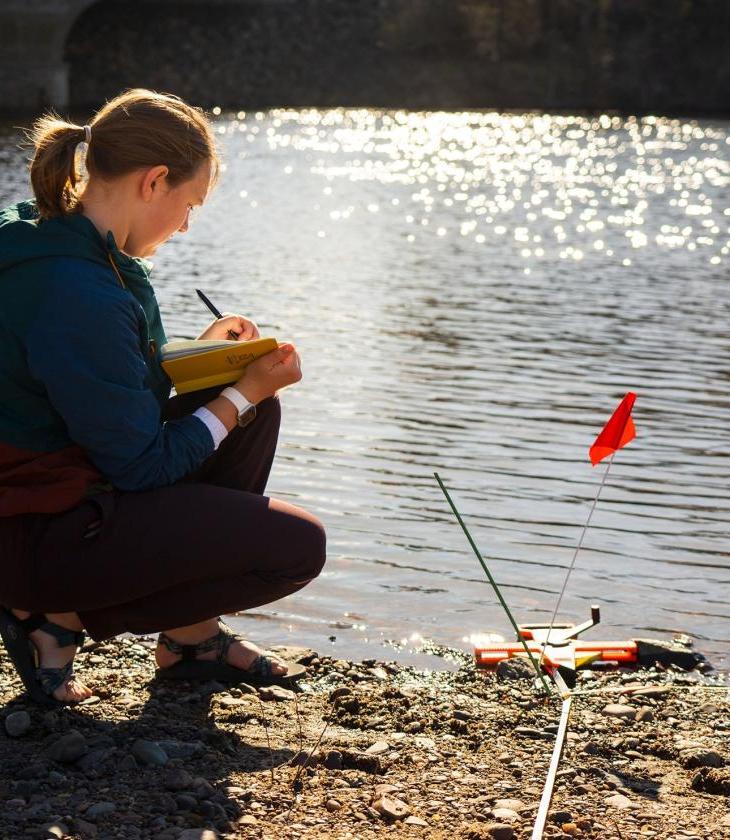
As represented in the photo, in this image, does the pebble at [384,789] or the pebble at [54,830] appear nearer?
the pebble at [54,830]

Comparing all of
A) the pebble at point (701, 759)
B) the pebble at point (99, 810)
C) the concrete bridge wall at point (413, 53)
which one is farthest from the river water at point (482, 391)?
the concrete bridge wall at point (413, 53)

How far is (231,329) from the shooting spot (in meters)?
3.95

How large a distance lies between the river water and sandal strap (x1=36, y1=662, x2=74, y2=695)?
44.6 inches

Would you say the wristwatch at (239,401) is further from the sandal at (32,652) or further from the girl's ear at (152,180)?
the sandal at (32,652)

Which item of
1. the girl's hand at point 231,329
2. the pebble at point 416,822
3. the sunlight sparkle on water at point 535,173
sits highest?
the sunlight sparkle on water at point 535,173

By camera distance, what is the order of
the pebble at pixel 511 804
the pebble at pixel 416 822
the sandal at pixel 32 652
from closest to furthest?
the pebble at pixel 416 822
the pebble at pixel 511 804
the sandal at pixel 32 652

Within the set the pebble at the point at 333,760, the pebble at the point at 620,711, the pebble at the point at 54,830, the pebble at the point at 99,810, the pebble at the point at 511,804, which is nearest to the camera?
the pebble at the point at 54,830

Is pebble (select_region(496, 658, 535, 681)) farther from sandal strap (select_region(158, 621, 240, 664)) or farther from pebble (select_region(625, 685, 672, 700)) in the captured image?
sandal strap (select_region(158, 621, 240, 664))

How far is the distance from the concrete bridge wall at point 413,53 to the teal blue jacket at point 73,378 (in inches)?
2120

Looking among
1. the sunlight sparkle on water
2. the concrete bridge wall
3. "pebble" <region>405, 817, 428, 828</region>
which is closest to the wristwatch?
"pebble" <region>405, 817, 428, 828</region>

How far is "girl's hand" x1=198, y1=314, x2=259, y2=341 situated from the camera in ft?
12.9

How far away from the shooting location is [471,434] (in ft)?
26.1

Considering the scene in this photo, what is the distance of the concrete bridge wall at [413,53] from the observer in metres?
57.9

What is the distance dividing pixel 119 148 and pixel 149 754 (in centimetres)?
136
